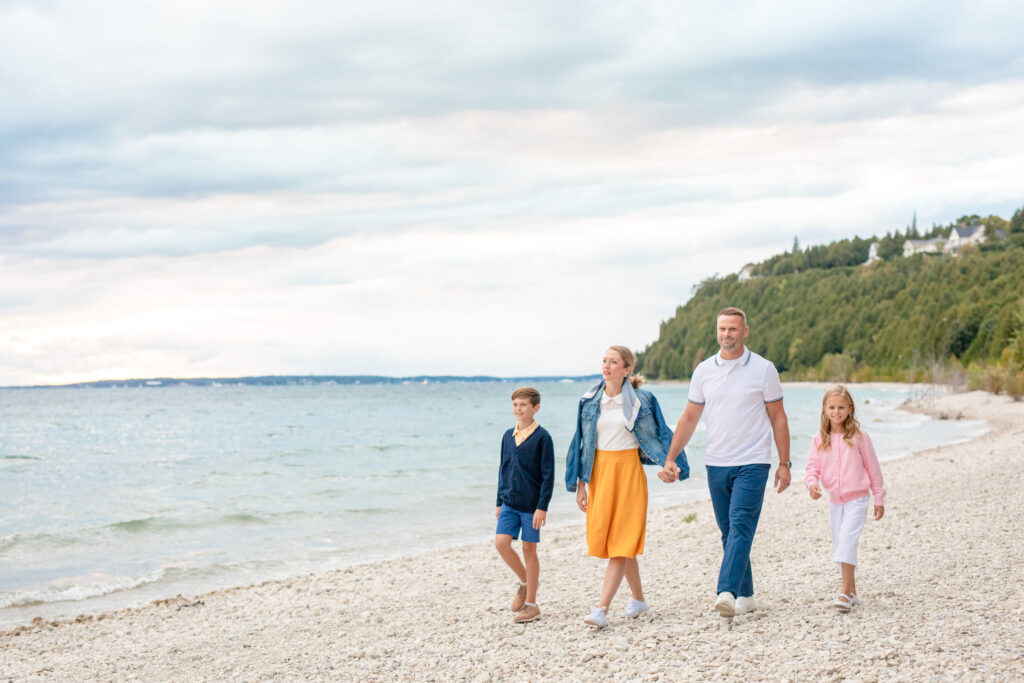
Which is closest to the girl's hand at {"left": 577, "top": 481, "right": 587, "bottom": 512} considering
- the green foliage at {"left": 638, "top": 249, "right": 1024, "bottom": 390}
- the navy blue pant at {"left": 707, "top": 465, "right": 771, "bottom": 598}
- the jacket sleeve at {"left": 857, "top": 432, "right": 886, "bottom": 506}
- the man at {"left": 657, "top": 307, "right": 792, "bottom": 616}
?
the man at {"left": 657, "top": 307, "right": 792, "bottom": 616}

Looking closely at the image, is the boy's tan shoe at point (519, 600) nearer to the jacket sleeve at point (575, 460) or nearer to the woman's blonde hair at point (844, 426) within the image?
the jacket sleeve at point (575, 460)

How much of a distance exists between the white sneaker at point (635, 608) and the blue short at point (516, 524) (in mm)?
841

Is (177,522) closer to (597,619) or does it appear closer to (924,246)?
(597,619)

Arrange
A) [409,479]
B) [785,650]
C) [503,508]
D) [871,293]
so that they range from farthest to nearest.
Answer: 1. [871,293]
2. [409,479]
3. [503,508]
4. [785,650]

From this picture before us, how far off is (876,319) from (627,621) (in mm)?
120754

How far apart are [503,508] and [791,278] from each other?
163 m

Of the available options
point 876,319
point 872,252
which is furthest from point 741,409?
point 872,252

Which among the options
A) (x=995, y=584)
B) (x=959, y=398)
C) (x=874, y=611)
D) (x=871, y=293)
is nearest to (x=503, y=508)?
(x=874, y=611)

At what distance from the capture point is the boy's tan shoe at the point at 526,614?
6.29 meters

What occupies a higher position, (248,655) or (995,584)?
(995,584)

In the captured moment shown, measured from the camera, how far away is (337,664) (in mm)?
5812

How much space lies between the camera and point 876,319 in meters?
116

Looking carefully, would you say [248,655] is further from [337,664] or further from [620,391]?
[620,391]

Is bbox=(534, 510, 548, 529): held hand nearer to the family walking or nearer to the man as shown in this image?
the family walking
